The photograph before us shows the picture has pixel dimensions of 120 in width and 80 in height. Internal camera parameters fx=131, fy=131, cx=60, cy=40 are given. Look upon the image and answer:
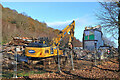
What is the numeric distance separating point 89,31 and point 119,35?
1401cm

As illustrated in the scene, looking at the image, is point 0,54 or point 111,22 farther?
point 0,54

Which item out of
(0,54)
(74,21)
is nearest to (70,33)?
(74,21)

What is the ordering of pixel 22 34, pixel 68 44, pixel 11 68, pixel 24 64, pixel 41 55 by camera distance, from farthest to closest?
pixel 22 34 < pixel 68 44 < pixel 41 55 < pixel 24 64 < pixel 11 68

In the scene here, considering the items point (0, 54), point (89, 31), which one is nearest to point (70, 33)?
point (89, 31)

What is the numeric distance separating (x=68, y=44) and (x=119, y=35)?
885cm

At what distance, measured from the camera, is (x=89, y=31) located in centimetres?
2134

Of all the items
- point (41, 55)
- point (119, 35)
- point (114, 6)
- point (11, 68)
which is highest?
point (114, 6)

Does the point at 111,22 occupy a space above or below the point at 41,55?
above

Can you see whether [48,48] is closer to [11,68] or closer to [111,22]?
[11,68]

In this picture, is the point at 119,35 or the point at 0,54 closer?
the point at 119,35

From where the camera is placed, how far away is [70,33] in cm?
1720

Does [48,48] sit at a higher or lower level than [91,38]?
lower

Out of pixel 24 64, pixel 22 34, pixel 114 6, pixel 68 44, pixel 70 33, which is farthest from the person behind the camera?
pixel 22 34

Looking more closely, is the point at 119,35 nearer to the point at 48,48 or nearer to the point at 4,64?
the point at 48,48
